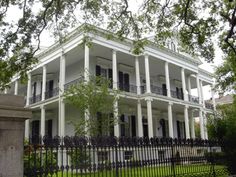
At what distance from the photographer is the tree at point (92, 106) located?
52.3ft

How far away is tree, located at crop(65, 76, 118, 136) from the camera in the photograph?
15930mm

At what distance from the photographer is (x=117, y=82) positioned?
21.3 metres

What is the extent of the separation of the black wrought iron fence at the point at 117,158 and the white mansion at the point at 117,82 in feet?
31.2

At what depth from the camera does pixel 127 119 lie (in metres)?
25.1

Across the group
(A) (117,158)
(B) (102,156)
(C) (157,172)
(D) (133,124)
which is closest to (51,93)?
(D) (133,124)

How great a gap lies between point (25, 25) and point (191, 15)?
281 inches

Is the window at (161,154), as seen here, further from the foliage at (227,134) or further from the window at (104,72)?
the window at (104,72)

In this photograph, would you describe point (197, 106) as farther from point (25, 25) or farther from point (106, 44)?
point (25, 25)

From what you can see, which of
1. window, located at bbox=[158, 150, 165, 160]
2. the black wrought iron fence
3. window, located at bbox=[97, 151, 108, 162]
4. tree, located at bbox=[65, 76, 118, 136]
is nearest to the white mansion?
tree, located at bbox=[65, 76, 118, 136]

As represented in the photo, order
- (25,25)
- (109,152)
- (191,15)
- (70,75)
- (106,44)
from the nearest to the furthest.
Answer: (109,152)
(25,25)
(191,15)
(106,44)
(70,75)

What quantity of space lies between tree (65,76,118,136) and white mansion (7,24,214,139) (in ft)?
8.89

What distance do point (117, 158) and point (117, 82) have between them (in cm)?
1402

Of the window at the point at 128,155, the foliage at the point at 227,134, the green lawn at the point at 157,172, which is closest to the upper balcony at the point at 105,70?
A: the foliage at the point at 227,134

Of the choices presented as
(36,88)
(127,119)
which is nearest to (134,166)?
(127,119)
